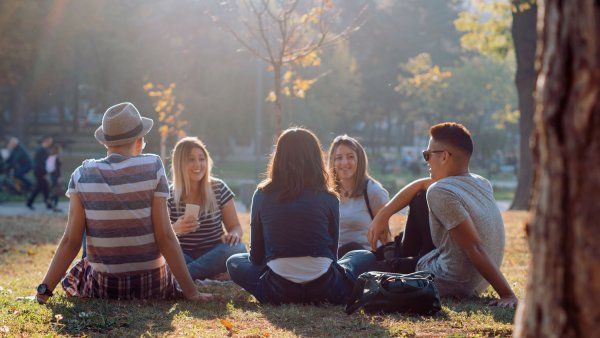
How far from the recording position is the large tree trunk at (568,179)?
8.11 feet

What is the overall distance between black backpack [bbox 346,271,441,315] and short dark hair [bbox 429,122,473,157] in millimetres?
1063

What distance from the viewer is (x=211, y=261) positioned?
8.07 m

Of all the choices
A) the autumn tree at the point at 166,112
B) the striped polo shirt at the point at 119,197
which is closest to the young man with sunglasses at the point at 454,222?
the striped polo shirt at the point at 119,197

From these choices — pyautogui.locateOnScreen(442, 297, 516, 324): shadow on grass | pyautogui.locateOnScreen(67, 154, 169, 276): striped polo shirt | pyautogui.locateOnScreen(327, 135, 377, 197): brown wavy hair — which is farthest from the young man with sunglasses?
pyautogui.locateOnScreen(67, 154, 169, 276): striped polo shirt

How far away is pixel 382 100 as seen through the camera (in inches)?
2731

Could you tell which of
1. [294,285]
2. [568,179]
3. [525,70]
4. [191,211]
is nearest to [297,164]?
[294,285]

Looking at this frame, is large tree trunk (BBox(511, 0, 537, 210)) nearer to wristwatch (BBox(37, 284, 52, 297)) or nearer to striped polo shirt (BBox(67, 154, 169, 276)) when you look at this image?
striped polo shirt (BBox(67, 154, 169, 276))

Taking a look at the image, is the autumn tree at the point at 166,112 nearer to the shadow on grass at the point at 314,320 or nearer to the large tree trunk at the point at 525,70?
the large tree trunk at the point at 525,70

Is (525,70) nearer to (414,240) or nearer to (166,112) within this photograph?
(166,112)

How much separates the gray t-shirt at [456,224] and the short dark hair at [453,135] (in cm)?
23

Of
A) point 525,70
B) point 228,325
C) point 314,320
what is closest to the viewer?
point 228,325

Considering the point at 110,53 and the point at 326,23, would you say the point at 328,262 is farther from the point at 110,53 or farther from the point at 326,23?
the point at 110,53

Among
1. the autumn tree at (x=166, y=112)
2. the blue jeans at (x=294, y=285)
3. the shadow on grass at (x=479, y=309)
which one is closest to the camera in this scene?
the shadow on grass at (x=479, y=309)

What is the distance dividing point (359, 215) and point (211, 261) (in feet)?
4.64
